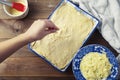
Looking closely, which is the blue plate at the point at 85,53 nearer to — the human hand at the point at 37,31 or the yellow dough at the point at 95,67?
the yellow dough at the point at 95,67

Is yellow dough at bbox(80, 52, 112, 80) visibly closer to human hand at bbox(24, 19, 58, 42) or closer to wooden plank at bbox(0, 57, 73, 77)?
wooden plank at bbox(0, 57, 73, 77)

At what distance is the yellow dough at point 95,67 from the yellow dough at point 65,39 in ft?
0.24

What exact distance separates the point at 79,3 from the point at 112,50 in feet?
0.71

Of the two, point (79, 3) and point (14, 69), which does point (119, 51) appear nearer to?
point (79, 3)

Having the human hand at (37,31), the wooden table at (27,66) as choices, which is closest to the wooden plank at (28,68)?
the wooden table at (27,66)

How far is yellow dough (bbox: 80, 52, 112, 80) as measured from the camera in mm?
902

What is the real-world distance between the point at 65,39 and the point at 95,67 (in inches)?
6.4

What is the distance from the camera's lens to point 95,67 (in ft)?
2.98

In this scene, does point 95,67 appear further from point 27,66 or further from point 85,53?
point 27,66

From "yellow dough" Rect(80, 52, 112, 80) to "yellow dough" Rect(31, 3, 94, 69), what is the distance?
0.24ft

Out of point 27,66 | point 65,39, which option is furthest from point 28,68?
point 65,39

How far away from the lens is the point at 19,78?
3.25ft

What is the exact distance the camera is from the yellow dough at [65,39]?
98cm

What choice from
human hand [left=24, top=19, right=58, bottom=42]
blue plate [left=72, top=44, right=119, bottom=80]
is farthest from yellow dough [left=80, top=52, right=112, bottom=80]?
human hand [left=24, top=19, right=58, bottom=42]
